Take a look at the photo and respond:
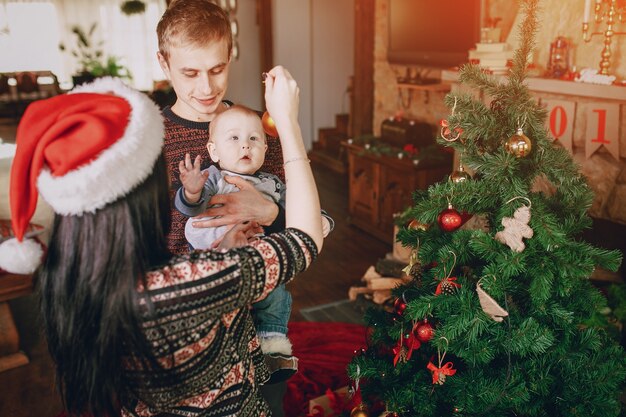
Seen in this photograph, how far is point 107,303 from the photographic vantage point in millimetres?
932

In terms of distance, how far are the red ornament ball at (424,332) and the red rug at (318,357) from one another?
0.70 metres

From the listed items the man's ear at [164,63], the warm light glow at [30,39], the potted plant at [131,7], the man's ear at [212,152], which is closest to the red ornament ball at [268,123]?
the man's ear at [212,152]

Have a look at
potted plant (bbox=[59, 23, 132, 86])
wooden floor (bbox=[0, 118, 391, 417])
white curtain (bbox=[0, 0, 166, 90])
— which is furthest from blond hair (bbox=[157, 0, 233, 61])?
white curtain (bbox=[0, 0, 166, 90])

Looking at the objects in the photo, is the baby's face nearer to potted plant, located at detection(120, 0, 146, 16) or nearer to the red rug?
the red rug

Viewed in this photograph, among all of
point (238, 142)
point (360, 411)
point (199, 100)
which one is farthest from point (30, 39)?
point (360, 411)

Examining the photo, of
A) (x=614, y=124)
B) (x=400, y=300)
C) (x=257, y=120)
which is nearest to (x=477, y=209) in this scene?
(x=400, y=300)

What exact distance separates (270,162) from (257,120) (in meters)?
0.17

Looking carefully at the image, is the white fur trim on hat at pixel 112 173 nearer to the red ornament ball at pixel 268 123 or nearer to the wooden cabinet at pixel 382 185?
the red ornament ball at pixel 268 123

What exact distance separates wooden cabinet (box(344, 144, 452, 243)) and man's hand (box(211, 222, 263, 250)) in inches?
102

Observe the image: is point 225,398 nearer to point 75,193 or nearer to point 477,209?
point 75,193

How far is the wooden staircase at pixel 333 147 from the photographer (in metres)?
6.80

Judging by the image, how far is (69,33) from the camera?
35.1 ft

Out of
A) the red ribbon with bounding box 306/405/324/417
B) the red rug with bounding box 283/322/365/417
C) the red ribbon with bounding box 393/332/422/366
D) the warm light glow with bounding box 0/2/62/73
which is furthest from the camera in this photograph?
the warm light glow with bounding box 0/2/62/73

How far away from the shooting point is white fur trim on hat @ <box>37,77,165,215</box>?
866mm
